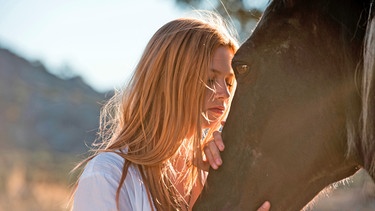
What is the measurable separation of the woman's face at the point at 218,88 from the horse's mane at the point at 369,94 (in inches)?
35.3

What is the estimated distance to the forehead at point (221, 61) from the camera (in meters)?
3.15

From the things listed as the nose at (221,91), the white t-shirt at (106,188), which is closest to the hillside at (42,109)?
the nose at (221,91)

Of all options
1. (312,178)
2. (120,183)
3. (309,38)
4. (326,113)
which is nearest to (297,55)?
(309,38)

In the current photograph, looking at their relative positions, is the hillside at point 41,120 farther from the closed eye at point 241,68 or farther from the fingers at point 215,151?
the closed eye at point 241,68

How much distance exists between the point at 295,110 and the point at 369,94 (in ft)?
1.13

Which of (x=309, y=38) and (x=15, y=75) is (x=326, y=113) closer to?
(x=309, y=38)

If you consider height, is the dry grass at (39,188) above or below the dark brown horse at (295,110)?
below

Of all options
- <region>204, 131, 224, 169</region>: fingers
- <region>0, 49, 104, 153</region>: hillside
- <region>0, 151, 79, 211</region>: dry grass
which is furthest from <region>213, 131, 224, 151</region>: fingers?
<region>0, 49, 104, 153</region>: hillside

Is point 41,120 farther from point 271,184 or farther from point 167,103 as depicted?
point 271,184

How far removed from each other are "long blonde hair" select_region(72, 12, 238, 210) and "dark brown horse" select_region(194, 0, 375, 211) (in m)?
0.43

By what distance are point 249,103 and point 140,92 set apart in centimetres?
73

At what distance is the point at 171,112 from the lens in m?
3.08

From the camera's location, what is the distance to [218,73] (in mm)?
3148

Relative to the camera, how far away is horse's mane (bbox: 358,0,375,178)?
2.17 meters
